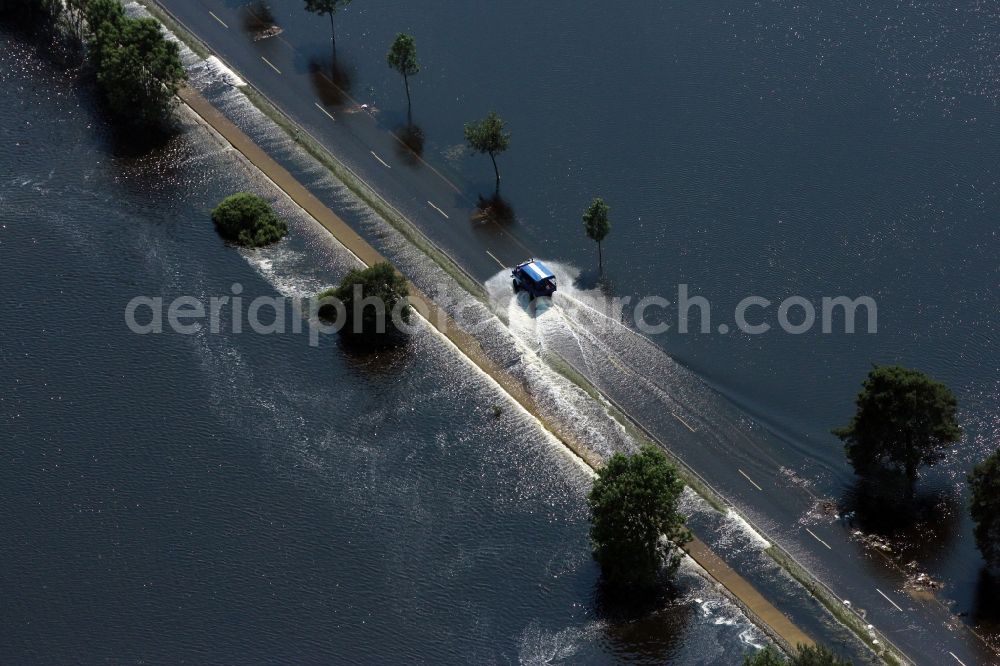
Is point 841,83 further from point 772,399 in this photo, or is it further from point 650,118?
point 772,399

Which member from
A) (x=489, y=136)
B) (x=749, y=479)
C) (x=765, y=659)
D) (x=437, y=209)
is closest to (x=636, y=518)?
(x=765, y=659)

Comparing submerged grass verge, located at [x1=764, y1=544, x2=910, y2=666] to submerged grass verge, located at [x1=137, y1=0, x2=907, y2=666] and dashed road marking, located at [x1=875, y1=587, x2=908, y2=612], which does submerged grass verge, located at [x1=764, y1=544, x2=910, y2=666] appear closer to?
submerged grass verge, located at [x1=137, y1=0, x2=907, y2=666]

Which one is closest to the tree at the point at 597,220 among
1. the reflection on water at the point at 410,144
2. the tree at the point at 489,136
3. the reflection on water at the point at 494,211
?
the reflection on water at the point at 494,211

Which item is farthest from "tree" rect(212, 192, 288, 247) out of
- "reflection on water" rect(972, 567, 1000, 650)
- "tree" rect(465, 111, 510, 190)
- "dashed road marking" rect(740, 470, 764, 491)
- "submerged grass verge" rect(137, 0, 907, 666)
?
"reflection on water" rect(972, 567, 1000, 650)

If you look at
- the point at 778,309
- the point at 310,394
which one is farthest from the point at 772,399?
the point at 310,394

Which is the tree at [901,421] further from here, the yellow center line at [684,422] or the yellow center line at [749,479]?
the yellow center line at [684,422]

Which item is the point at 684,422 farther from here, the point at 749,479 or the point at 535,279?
the point at 535,279
